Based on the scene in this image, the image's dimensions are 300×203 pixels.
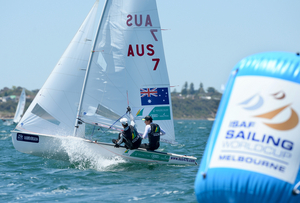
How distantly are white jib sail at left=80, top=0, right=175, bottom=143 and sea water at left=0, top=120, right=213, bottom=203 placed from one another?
1.36 meters

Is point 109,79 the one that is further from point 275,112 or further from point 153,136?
point 275,112

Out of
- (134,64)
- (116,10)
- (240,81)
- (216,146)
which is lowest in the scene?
(216,146)

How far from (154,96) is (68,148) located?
8.84 feet

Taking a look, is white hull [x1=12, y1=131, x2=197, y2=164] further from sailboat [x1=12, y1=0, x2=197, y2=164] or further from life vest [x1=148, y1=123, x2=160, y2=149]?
sailboat [x1=12, y1=0, x2=197, y2=164]

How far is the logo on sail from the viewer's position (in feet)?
12.5

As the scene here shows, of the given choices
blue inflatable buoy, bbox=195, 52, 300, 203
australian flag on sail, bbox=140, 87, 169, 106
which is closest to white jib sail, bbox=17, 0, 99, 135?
australian flag on sail, bbox=140, 87, 169, 106

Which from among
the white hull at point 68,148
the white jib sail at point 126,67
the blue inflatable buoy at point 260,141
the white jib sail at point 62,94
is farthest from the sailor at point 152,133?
the blue inflatable buoy at point 260,141

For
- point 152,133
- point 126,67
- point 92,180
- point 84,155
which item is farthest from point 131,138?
point 126,67

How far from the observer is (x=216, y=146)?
4055mm

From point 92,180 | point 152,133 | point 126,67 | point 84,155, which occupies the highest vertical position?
point 126,67

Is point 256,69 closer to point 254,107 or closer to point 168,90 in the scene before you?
point 254,107

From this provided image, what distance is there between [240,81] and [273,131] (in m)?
0.68

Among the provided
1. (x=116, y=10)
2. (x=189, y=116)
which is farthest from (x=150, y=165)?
(x=189, y=116)

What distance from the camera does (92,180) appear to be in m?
7.35
